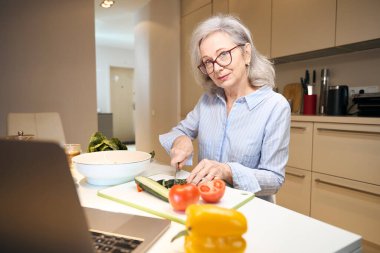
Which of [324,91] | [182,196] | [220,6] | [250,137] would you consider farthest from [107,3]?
[182,196]

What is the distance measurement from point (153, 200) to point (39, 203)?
1.29 feet

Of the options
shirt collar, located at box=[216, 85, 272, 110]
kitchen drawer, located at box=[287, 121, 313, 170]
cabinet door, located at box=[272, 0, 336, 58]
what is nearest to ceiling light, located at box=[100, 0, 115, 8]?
cabinet door, located at box=[272, 0, 336, 58]

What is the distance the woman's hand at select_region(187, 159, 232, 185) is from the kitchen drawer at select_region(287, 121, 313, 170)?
135 cm

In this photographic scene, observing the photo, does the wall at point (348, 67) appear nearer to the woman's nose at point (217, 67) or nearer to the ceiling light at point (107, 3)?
the woman's nose at point (217, 67)

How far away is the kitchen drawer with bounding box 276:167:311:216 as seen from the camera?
1970 mm

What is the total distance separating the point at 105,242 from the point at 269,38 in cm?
235

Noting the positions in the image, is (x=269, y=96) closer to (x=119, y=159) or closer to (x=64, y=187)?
(x=119, y=159)

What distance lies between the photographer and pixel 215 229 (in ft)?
1.19

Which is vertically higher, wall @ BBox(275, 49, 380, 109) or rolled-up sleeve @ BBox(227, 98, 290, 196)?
wall @ BBox(275, 49, 380, 109)

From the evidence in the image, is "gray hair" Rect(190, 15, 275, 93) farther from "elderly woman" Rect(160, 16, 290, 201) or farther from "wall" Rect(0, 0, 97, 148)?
"wall" Rect(0, 0, 97, 148)

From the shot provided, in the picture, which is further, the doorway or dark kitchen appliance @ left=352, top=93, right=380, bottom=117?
the doorway

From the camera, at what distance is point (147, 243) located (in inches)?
17.3

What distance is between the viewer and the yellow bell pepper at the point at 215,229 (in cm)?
36

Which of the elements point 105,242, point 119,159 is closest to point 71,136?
point 119,159
